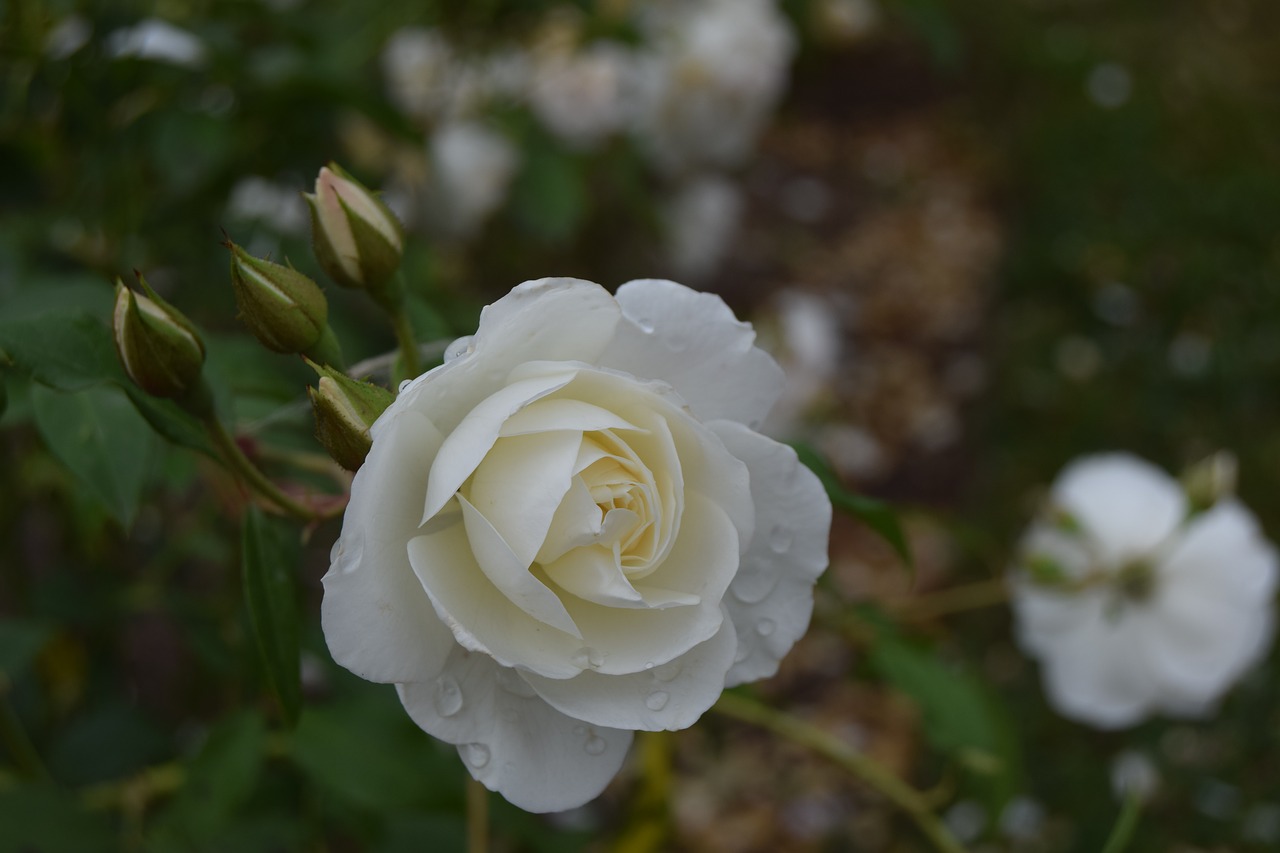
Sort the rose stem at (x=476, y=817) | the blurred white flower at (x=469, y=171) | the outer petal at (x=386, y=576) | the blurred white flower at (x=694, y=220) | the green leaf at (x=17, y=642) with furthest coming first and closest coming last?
the blurred white flower at (x=694, y=220) → the blurred white flower at (x=469, y=171) → the green leaf at (x=17, y=642) → the rose stem at (x=476, y=817) → the outer petal at (x=386, y=576)

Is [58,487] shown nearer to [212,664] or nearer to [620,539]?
[212,664]

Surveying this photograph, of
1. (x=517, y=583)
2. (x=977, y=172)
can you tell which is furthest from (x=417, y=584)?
(x=977, y=172)

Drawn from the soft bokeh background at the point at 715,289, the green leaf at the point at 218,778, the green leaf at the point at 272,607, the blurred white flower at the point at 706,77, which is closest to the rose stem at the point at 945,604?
the soft bokeh background at the point at 715,289

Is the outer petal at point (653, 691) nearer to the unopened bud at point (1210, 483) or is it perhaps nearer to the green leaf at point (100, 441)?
the green leaf at point (100, 441)

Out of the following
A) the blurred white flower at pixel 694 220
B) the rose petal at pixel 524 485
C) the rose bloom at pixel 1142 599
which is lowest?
the blurred white flower at pixel 694 220

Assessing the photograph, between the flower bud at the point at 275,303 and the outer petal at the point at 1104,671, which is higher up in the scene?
the flower bud at the point at 275,303

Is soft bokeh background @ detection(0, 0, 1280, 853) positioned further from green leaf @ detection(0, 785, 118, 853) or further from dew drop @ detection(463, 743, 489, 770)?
dew drop @ detection(463, 743, 489, 770)
